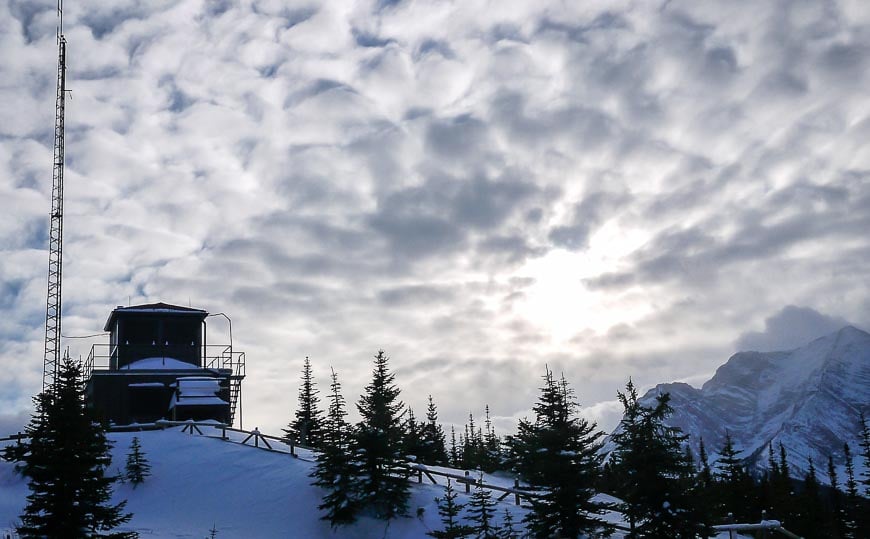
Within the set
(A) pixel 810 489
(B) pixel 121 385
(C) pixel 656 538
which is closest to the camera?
(C) pixel 656 538

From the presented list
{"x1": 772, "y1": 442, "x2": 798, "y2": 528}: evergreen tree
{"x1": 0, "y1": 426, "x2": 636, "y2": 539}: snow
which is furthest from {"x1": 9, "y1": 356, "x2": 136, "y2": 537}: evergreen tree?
{"x1": 772, "y1": 442, "x2": 798, "y2": 528}: evergreen tree

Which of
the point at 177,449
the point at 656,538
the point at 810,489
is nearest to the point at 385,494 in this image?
the point at 656,538

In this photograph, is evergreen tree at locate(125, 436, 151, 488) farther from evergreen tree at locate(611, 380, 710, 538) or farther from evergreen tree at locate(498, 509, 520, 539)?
evergreen tree at locate(611, 380, 710, 538)

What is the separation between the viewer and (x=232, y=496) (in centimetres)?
3925

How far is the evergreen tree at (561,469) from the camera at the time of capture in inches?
1139

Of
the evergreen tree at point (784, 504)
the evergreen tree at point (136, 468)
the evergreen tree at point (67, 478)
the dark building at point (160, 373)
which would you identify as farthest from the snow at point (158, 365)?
the evergreen tree at point (784, 504)

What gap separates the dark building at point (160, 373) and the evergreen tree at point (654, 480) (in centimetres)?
3779

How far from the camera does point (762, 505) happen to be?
5434 centimetres

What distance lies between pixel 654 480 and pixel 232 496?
20263mm

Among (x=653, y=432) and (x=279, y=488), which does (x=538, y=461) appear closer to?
(x=653, y=432)

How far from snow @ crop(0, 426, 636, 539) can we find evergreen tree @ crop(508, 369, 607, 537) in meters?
4.29

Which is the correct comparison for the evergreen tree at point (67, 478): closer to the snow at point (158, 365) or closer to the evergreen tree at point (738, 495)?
the evergreen tree at point (738, 495)

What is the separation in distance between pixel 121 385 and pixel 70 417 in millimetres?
37278

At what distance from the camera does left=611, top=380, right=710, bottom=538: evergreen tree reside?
26.9 metres
